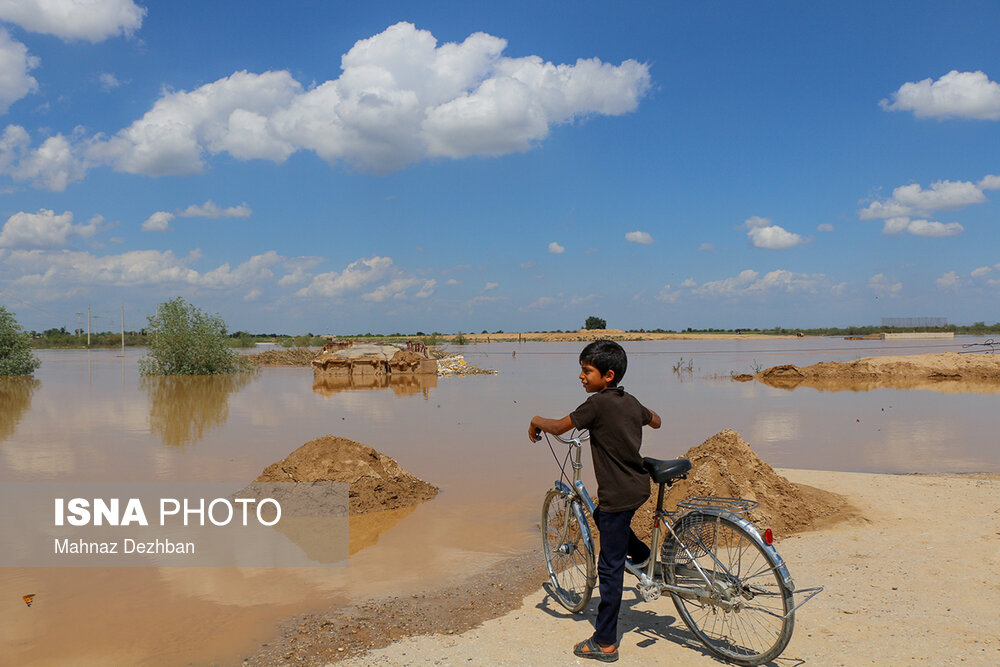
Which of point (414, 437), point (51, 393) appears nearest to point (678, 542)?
point (414, 437)

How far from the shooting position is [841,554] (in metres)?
5.92

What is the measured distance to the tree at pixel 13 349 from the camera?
35375 mm

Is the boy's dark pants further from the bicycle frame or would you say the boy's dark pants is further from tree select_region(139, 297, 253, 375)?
tree select_region(139, 297, 253, 375)

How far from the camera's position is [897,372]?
2962 centimetres

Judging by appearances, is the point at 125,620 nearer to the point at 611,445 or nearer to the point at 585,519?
the point at 585,519

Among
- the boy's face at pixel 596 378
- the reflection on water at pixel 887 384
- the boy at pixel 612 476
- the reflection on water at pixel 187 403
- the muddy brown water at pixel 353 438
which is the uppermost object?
the boy's face at pixel 596 378

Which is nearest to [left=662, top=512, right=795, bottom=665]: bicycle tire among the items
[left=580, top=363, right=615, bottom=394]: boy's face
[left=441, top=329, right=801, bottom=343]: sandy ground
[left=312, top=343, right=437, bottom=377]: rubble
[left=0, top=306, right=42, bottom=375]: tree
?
[left=580, top=363, right=615, bottom=394]: boy's face

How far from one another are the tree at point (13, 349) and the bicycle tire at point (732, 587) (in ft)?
135

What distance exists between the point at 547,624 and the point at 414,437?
9.57m

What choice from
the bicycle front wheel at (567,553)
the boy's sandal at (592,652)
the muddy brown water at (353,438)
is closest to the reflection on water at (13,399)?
the muddy brown water at (353,438)

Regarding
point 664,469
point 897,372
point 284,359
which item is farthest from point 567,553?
point 284,359

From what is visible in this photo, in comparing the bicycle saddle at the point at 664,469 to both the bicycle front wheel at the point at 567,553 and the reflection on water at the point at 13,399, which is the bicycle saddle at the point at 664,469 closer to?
the bicycle front wheel at the point at 567,553

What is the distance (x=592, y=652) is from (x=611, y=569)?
1.72 feet

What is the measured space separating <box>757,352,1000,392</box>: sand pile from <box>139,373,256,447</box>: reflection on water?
71.1 feet
